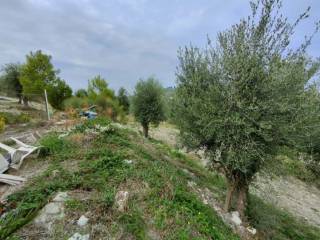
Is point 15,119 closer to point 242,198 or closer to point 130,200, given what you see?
point 130,200

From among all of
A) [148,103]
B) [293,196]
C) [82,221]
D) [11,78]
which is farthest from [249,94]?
[11,78]

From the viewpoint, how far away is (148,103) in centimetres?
1363

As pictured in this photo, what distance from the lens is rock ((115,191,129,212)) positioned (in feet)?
12.3

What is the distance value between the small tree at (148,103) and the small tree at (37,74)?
10256 mm

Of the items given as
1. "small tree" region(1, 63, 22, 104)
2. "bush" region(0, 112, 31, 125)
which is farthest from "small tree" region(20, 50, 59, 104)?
"bush" region(0, 112, 31, 125)

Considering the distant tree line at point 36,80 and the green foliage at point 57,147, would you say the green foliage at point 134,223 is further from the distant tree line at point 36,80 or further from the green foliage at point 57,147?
the distant tree line at point 36,80

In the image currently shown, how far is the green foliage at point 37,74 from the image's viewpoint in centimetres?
1850

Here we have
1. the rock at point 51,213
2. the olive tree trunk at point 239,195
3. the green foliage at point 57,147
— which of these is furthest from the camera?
the green foliage at point 57,147

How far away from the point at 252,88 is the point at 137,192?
10.2ft

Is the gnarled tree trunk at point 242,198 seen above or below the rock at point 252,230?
above

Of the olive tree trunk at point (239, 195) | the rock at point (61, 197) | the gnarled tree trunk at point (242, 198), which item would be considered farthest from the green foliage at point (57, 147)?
the gnarled tree trunk at point (242, 198)

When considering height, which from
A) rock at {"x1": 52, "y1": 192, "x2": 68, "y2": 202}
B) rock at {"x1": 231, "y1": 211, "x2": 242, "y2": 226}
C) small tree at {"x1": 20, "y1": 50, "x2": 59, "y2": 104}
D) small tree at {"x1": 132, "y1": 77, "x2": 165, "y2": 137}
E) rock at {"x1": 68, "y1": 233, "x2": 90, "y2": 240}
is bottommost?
rock at {"x1": 231, "y1": 211, "x2": 242, "y2": 226}

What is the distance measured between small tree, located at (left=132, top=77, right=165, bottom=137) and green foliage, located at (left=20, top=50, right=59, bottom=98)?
10.3 metres

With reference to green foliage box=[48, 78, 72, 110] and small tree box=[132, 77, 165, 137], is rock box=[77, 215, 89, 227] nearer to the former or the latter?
small tree box=[132, 77, 165, 137]
